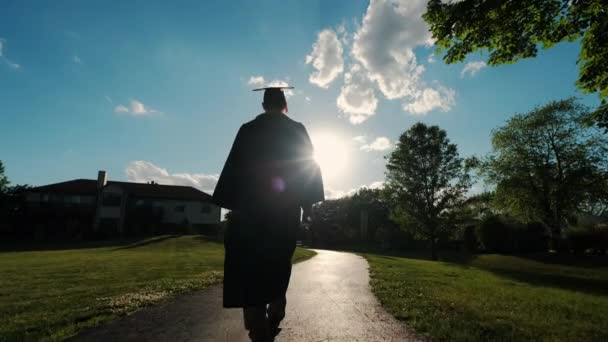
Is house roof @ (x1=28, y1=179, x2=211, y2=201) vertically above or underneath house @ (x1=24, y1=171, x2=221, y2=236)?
above

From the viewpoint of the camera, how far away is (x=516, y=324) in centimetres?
537

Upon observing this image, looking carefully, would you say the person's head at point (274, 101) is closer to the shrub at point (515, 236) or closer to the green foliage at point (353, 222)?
the shrub at point (515, 236)

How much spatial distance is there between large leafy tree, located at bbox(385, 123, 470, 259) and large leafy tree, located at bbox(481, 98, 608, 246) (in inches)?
182

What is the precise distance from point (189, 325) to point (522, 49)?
1163 centimetres

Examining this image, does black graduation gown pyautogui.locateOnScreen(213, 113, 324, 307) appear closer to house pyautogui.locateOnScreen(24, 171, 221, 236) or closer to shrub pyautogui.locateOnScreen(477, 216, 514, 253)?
shrub pyautogui.locateOnScreen(477, 216, 514, 253)

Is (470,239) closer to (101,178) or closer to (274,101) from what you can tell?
(274,101)

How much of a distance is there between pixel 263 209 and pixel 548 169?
120ft

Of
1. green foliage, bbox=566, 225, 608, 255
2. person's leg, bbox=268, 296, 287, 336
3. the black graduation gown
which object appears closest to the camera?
the black graduation gown

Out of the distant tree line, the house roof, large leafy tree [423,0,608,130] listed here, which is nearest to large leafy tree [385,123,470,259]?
the distant tree line

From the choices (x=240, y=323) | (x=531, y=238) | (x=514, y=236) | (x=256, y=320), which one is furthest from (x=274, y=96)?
(x=531, y=238)

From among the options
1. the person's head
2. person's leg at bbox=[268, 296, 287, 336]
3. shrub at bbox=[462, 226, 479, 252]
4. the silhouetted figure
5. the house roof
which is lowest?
shrub at bbox=[462, 226, 479, 252]

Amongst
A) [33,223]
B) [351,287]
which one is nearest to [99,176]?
Result: [33,223]

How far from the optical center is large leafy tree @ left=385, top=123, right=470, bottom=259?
3200cm

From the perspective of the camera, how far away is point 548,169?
99.7 ft
